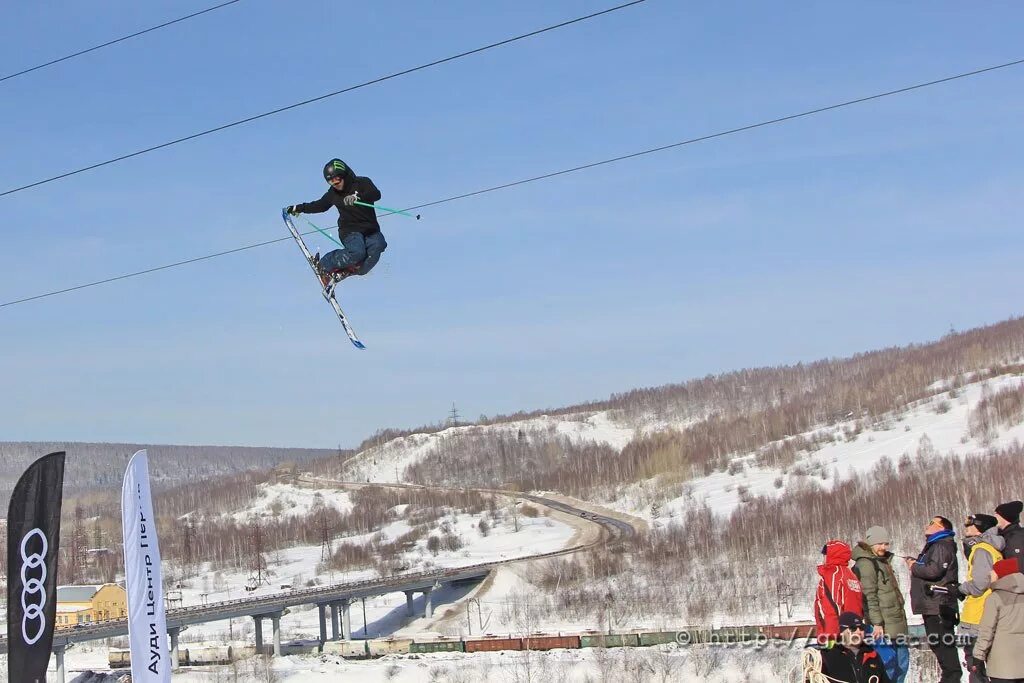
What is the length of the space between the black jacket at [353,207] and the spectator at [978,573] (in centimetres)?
881

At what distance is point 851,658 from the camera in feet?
30.3

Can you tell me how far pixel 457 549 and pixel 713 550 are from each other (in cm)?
2982

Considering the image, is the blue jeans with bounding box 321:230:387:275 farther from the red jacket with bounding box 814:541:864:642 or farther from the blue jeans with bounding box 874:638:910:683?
the blue jeans with bounding box 874:638:910:683

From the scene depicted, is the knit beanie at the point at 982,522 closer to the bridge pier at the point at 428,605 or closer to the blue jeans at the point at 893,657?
the blue jeans at the point at 893,657

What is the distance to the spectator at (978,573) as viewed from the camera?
10.6 meters

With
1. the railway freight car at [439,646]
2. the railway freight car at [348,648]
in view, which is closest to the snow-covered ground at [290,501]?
the railway freight car at [348,648]

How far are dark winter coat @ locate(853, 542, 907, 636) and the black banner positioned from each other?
13.8 meters

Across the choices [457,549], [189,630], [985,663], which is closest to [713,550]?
[457,549]

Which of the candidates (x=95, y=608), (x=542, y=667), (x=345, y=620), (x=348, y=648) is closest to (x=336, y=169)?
(x=542, y=667)

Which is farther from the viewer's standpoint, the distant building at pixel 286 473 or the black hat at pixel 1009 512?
the distant building at pixel 286 473

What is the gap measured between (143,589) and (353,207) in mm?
9797

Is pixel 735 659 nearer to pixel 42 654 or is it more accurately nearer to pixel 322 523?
pixel 42 654

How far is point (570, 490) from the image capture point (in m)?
137

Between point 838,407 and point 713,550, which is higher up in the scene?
point 838,407
